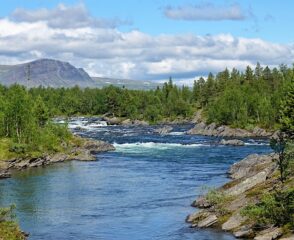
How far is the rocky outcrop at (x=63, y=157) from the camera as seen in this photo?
102 m

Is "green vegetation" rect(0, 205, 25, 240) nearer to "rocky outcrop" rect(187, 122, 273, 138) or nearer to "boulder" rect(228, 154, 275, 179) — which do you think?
"boulder" rect(228, 154, 275, 179)

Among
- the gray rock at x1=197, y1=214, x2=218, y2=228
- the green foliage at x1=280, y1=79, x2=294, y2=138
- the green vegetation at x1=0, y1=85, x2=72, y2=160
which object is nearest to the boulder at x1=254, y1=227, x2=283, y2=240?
the gray rock at x1=197, y1=214, x2=218, y2=228

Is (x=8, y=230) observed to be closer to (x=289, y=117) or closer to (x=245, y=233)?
(x=245, y=233)

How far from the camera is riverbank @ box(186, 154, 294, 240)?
171ft

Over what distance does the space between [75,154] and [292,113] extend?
45638 mm

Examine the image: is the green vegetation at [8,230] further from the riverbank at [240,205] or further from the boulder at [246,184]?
the boulder at [246,184]

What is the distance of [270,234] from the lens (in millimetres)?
50031

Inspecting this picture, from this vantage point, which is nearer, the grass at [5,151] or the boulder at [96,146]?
the grass at [5,151]

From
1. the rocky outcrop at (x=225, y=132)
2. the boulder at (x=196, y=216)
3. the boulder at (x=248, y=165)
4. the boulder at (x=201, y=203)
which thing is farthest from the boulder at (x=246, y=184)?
the rocky outcrop at (x=225, y=132)

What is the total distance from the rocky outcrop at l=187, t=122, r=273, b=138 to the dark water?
2932 cm

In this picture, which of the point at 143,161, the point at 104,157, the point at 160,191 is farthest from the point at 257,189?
the point at 104,157

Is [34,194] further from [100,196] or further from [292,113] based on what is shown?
[292,113]

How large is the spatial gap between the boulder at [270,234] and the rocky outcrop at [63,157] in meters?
54.0

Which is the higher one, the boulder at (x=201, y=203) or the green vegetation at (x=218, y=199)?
the green vegetation at (x=218, y=199)
